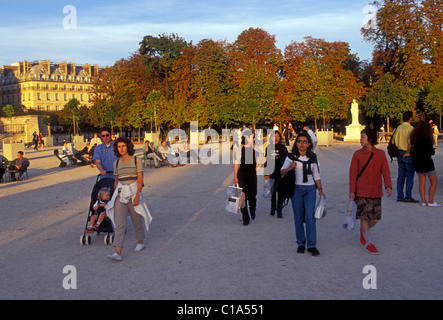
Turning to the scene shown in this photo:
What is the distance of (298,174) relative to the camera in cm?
654

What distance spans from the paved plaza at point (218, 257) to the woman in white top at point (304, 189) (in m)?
0.26

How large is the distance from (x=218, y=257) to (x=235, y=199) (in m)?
2.16

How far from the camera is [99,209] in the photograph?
7680 millimetres

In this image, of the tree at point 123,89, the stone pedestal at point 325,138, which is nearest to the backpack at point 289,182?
the stone pedestal at point 325,138

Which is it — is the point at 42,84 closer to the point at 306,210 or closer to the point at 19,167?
the point at 19,167

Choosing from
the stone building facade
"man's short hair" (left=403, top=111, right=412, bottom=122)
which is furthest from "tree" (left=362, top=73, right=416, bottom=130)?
the stone building facade

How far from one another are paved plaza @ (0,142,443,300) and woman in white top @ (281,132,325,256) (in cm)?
26

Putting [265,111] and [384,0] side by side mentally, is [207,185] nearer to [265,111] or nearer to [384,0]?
[265,111]

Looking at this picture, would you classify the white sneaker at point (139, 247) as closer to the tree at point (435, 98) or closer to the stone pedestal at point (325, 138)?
the stone pedestal at point (325, 138)

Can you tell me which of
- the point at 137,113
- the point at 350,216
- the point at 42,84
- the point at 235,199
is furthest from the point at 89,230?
the point at 42,84

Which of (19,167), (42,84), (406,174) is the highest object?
(42,84)

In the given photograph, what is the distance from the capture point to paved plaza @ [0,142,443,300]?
509 cm

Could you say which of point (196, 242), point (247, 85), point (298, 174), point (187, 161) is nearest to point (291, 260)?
point (298, 174)
